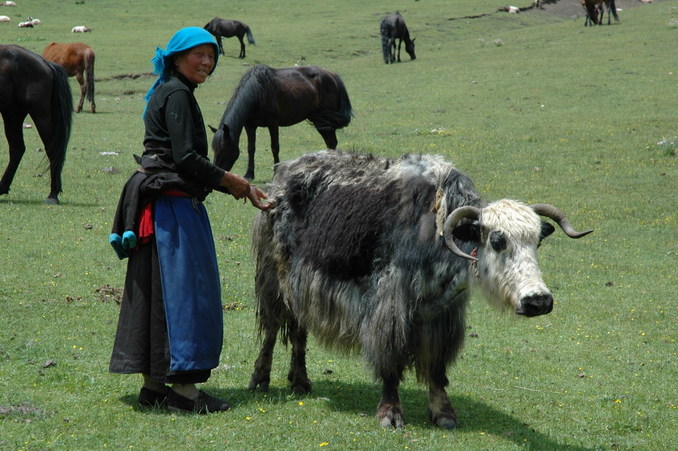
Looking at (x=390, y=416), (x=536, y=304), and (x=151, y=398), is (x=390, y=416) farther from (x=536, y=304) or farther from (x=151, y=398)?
(x=151, y=398)

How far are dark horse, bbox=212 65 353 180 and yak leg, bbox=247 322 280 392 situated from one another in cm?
789

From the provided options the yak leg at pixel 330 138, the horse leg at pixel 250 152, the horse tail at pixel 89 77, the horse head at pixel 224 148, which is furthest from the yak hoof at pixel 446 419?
the horse tail at pixel 89 77

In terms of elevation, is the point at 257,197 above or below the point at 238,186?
below

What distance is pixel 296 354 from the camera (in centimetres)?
631

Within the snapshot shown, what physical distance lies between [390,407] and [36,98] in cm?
954

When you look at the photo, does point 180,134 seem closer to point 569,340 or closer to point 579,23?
point 569,340

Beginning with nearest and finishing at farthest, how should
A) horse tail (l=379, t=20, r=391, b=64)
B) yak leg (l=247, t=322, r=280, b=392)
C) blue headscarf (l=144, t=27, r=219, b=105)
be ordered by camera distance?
blue headscarf (l=144, t=27, r=219, b=105) < yak leg (l=247, t=322, r=280, b=392) < horse tail (l=379, t=20, r=391, b=64)

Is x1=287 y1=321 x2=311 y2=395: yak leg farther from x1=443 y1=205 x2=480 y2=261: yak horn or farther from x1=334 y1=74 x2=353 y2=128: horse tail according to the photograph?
x1=334 y1=74 x2=353 y2=128: horse tail

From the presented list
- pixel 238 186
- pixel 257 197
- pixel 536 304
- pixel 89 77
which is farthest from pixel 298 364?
pixel 89 77

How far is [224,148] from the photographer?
1404cm

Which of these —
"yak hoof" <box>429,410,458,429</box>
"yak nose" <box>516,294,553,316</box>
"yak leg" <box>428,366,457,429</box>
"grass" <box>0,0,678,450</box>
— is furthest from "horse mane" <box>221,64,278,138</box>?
"yak nose" <box>516,294,553,316</box>

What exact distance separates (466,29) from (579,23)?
5.63m

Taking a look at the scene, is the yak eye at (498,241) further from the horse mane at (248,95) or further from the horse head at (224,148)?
the horse mane at (248,95)

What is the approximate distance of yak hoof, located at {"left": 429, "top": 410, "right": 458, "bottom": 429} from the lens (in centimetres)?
549
